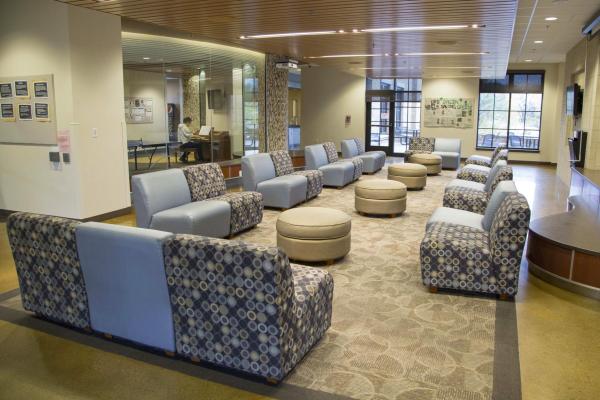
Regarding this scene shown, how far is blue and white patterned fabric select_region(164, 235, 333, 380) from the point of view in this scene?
2879 mm

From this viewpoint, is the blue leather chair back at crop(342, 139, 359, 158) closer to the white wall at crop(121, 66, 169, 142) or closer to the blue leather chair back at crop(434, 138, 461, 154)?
the blue leather chair back at crop(434, 138, 461, 154)

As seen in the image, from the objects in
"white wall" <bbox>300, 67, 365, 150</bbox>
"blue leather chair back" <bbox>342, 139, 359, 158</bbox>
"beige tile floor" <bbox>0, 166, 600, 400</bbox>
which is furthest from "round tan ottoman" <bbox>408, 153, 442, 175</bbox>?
"beige tile floor" <bbox>0, 166, 600, 400</bbox>

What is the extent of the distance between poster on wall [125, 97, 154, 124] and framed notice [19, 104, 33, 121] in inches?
68.8

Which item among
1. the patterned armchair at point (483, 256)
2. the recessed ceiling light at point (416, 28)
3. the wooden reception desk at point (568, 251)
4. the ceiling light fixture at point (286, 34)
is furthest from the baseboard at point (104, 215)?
the wooden reception desk at point (568, 251)

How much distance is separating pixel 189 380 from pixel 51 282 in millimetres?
1414

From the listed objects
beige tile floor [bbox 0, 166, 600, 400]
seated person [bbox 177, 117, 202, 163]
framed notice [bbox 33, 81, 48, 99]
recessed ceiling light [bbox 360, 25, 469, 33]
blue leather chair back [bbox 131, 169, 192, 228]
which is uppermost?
recessed ceiling light [bbox 360, 25, 469, 33]

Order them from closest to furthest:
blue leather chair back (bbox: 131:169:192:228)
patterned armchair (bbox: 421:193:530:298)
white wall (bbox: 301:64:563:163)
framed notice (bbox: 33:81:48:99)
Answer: patterned armchair (bbox: 421:193:530:298) < blue leather chair back (bbox: 131:169:192:228) < framed notice (bbox: 33:81:48:99) < white wall (bbox: 301:64:563:163)

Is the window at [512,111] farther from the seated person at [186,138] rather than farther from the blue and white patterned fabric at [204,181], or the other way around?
the blue and white patterned fabric at [204,181]

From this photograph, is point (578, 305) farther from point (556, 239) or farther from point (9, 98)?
point (9, 98)

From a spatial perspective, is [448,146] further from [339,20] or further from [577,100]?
[339,20]

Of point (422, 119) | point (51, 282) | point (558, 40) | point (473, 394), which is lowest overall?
point (473, 394)

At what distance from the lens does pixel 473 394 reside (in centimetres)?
300

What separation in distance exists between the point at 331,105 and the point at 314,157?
8402 millimetres

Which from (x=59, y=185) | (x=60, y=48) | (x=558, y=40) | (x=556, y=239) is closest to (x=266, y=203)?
(x=59, y=185)
